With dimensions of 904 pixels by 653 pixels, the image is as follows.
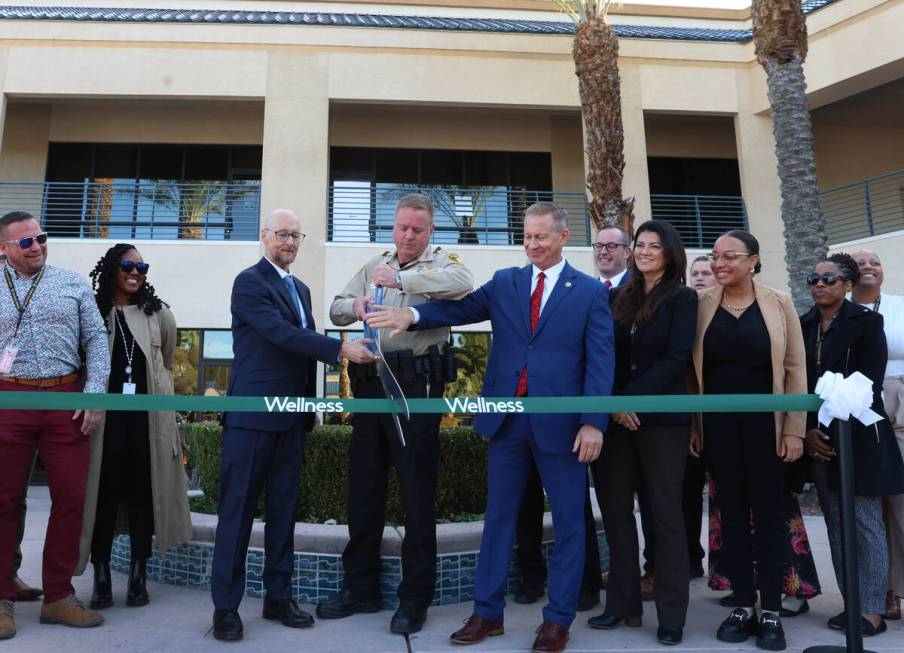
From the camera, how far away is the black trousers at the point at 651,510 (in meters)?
3.21

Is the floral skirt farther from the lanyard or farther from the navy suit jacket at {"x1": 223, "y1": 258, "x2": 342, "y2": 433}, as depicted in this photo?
the lanyard

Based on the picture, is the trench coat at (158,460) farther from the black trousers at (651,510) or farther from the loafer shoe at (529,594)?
the black trousers at (651,510)

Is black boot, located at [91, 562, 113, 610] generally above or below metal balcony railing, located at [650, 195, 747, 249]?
below

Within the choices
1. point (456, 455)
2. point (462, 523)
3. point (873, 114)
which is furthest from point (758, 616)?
point (873, 114)

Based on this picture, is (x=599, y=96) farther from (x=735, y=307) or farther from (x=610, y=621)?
(x=610, y=621)

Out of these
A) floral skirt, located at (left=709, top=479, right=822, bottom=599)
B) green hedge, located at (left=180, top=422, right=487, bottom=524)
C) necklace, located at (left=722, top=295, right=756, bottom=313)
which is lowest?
floral skirt, located at (left=709, top=479, right=822, bottom=599)

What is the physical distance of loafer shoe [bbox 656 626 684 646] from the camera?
314 cm

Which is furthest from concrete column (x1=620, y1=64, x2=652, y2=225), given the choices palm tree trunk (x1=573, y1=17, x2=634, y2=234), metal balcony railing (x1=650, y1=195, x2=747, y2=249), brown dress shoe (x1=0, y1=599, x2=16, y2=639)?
brown dress shoe (x1=0, y1=599, x2=16, y2=639)

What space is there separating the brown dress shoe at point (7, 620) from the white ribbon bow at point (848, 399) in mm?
3802

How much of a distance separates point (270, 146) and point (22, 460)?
10.1 meters

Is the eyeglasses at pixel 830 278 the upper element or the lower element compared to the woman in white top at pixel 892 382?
upper

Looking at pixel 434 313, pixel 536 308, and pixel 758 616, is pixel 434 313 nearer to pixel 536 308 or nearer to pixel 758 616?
pixel 536 308

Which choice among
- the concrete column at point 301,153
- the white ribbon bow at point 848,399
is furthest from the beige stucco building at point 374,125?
the white ribbon bow at point 848,399

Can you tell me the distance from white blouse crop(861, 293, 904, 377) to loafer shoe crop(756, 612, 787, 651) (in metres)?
1.54
